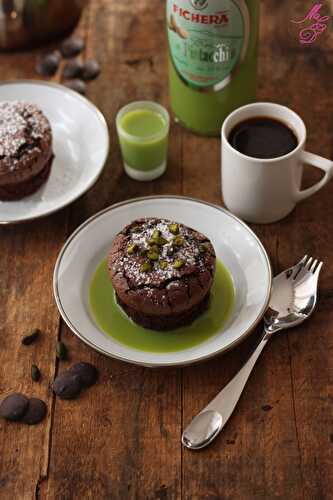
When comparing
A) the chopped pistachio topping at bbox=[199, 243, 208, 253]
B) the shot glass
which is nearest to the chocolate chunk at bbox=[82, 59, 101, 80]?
the shot glass

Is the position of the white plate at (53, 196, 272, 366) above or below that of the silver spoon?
above

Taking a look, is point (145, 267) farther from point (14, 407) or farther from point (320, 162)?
point (320, 162)

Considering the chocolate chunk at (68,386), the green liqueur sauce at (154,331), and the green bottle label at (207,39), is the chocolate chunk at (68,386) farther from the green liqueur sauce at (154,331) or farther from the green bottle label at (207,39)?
the green bottle label at (207,39)

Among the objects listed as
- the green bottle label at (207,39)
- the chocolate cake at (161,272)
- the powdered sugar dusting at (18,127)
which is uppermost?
the green bottle label at (207,39)

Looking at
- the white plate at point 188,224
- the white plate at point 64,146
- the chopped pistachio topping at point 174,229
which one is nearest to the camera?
the white plate at point 188,224

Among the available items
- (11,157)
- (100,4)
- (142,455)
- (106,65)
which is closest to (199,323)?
(142,455)

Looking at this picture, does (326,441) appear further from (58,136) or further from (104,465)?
(58,136)

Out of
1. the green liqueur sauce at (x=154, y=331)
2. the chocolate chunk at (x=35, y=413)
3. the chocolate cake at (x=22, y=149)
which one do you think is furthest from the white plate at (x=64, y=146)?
the chocolate chunk at (x=35, y=413)

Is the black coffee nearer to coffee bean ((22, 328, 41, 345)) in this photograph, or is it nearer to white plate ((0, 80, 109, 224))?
white plate ((0, 80, 109, 224))

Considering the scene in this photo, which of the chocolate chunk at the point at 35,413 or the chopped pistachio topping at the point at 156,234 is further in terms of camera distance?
the chopped pistachio topping at the point at 156,234
